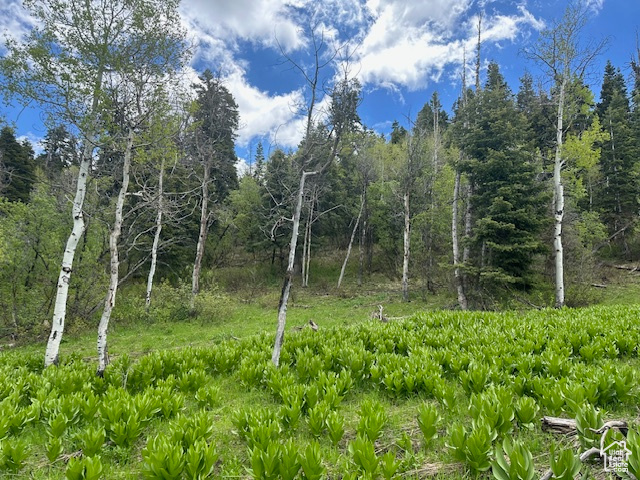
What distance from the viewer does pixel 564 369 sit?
4.61 m

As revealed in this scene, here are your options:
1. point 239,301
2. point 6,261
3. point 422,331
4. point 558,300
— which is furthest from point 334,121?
point 239,301

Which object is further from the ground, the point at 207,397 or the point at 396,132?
the point at 396,132

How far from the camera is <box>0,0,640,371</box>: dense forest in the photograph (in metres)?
7.66

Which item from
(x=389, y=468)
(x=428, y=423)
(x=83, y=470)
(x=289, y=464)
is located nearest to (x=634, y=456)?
(x=428, y=423)

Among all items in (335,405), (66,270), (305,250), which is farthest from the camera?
(305,250)

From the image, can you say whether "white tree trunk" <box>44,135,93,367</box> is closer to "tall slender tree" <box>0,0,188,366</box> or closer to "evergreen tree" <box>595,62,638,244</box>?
"tall slender tree" <box>0,0,188,366</box>

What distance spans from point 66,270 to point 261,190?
21.4 metres

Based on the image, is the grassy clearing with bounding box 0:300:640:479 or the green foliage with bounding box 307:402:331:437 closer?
the grassy clearing with bounding box 0:300:640:479

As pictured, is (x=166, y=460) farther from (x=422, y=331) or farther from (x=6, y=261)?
(x=6, y=261)

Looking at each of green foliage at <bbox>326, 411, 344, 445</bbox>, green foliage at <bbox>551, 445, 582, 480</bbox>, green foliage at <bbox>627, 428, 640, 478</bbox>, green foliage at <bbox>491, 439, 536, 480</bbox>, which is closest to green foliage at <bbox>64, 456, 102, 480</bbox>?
green foliage at <bbox>326, 411, 344, 445</bbox>

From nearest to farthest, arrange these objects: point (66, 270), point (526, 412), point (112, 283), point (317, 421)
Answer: point (526, 412) < point (317, 421) < point (112, 283) < point (66, 270)

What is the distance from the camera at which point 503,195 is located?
12656 mm

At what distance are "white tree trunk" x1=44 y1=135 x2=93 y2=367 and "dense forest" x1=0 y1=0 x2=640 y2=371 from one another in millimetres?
32

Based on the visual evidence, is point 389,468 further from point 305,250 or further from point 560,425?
point 305,250
